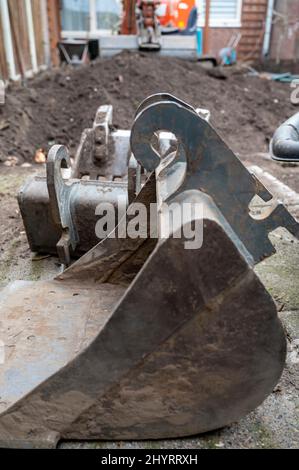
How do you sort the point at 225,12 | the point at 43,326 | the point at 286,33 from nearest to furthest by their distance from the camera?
the point at 43,326 → the point at 286,33 → the point at 225,12

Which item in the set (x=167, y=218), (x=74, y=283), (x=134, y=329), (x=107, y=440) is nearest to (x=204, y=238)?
(x=167, y=218)

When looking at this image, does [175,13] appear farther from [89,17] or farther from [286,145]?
[286,145]

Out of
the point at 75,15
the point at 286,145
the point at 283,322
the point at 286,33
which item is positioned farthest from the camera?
the point at 286,33

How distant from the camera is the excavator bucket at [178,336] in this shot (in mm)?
1388

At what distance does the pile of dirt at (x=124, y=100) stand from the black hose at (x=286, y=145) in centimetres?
401

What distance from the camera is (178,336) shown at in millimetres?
1455

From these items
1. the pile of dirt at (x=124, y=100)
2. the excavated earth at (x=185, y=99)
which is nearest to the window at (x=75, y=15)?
the pile of dirt at (x=124, y=100)

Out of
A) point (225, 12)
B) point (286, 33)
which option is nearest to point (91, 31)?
point (225, 12)

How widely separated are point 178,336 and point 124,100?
6.61m

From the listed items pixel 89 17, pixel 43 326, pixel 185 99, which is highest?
pixel 89 17

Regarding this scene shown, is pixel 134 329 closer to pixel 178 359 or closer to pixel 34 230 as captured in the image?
pixel 178 359

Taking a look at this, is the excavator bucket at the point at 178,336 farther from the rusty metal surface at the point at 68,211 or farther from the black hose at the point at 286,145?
the rusty metal surface at the point at 68,211

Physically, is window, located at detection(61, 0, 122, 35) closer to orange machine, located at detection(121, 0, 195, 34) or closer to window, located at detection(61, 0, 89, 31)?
window, located at detection(61, 0, 89, 31)
